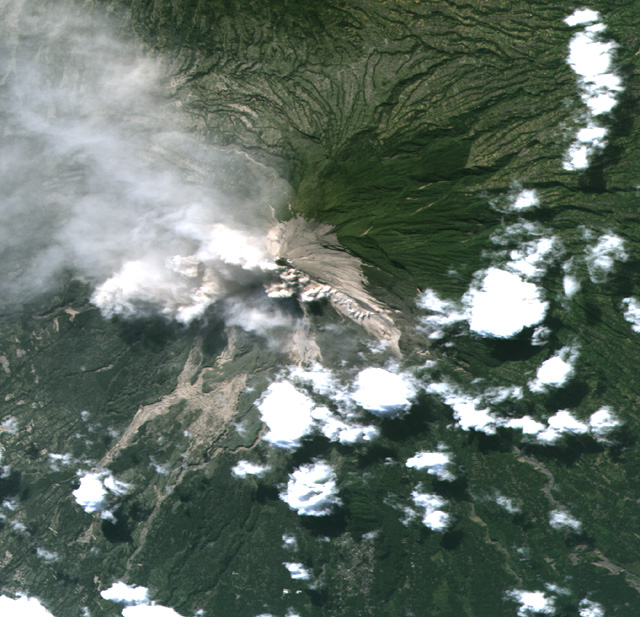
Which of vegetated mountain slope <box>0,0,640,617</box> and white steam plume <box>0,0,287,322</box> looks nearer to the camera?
vegetated mountain slope <box>0,0,640,617</box>

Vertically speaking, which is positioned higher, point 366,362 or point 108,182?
point 108,182

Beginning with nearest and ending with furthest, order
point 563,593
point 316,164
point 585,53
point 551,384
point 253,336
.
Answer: point 585,53 < point 316,164 < point 551,384 < point 253,336 < point 563,593

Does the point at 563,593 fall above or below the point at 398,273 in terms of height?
below

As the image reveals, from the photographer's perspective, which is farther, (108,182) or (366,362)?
(366,362)

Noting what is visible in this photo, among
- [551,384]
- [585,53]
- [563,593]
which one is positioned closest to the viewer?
[585,53]

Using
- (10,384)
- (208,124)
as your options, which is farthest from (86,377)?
(208,124)

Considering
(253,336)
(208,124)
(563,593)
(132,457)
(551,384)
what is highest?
(208,124)

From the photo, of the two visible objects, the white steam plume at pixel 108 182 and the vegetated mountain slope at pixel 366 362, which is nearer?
the vegetated mountain slope at pixel 366 362

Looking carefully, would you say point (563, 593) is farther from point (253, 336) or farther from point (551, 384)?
point (253, 336)

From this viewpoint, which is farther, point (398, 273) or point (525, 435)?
point (525, 435)

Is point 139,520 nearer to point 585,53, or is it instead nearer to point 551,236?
point 551,236

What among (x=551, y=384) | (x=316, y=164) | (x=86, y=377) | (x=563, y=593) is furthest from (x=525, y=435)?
(x=86, y=377)
